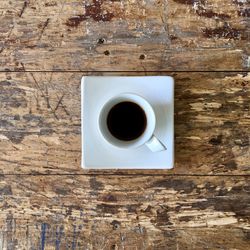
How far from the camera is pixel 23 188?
0.96 m

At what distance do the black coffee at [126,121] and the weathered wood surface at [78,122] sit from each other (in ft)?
0.23

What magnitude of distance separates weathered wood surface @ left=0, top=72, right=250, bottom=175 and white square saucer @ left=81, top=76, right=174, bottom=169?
40 mm

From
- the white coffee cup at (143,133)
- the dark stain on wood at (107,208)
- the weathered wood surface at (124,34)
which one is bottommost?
the dark stain on wood at (107,208)

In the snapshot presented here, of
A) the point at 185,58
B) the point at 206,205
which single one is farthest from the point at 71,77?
the point at 206,205

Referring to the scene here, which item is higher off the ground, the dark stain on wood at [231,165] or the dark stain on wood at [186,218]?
the dark stain on wood at [231,165]

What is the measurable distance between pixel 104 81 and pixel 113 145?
0.33 feet

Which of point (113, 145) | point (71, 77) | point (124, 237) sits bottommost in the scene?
point (124, 237)

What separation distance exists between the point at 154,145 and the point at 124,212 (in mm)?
148

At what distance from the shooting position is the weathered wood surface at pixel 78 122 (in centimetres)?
95

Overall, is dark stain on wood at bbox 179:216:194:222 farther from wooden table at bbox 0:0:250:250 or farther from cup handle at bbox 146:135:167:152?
cup handle at bbox 146:135:167:152

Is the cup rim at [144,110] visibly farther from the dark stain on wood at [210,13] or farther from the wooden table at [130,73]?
the dark stain on wood at [210,13]

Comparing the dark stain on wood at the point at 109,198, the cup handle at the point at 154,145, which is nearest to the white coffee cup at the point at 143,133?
the cup handle at the point at 154,145

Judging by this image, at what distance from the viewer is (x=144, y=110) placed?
2.95 ft

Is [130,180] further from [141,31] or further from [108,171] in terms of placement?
[141,31]
